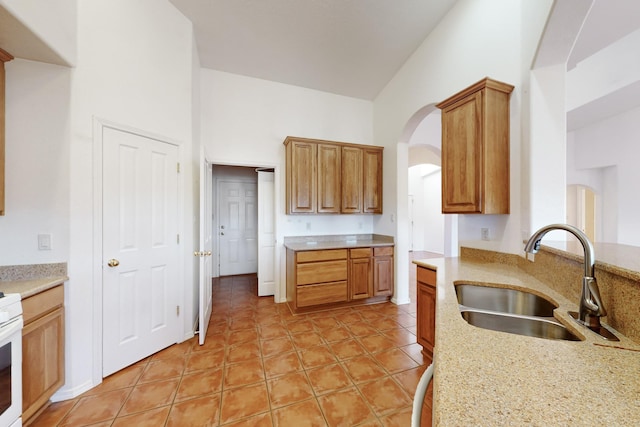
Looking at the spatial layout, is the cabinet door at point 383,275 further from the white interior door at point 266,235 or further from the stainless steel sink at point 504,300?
the stainless steel sink at point 504,300

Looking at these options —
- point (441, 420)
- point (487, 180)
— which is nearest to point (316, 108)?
point (487, 180)

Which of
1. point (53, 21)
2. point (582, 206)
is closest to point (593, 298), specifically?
point (53, 21)

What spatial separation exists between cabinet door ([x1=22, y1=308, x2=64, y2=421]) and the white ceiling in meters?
3.04

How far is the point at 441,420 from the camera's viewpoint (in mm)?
500

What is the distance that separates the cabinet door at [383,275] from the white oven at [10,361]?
3282mm

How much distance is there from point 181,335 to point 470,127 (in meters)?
3.45

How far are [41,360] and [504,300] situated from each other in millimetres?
3077

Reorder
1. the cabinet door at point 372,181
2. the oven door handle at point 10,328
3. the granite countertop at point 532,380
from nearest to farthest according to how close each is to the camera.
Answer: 1. the granite countertop at point 532,380
2. the oven door handle at point 10,328
3. the cabinet door at point 372,181

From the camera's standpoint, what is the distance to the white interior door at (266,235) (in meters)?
3.89

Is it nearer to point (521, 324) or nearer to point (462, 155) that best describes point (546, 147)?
point (462, 155)

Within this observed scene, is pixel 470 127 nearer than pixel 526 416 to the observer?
No

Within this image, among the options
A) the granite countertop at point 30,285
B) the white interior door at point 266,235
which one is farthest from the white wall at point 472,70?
the granite countertop at point 30,285

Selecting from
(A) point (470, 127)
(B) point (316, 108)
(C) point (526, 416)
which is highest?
(B) point (316, 108)

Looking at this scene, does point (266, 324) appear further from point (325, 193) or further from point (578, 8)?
point (578, 8)
